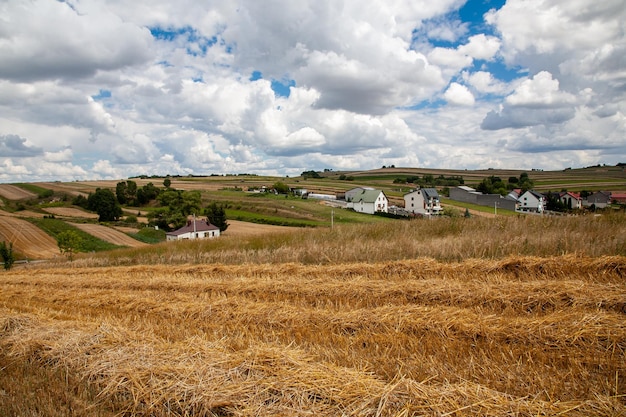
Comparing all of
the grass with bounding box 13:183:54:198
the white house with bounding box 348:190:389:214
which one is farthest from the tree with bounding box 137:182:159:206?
the white house with bounding box 348:190:389:214

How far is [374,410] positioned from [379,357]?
126 centimetres

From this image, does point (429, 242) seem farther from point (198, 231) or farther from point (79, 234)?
point (79, 234)

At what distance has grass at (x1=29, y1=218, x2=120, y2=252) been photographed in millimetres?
48497

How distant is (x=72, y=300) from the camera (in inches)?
332

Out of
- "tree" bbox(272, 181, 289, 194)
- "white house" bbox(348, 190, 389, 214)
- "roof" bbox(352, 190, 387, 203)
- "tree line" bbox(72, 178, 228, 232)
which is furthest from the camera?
"tree" bbox(272, 181, 289, 194)

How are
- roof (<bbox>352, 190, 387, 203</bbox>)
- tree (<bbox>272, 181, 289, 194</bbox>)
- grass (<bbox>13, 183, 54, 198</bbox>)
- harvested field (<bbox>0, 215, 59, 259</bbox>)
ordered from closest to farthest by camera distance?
harvested field (<bbox>0, 215, 59, 259</bbox>), roof (<bbox>352, 190, 387, 203</bbox>), grass (<bbox>13, 183, 54, 198</bbox>), tree (<bbox>272, 181, 289, 194</bbox>)

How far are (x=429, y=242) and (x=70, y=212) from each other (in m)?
92.1

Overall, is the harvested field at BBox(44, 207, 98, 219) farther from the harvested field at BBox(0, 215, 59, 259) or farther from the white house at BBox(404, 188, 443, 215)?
the white house at BBox(404, 188, 443, 215)

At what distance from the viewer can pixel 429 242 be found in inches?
396

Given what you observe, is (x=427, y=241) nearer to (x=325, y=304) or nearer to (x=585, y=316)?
(x=325, y=304)

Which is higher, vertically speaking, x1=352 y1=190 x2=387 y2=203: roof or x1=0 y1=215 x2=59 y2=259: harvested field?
x1=352 y1=190 x2=387 y2=203: roof

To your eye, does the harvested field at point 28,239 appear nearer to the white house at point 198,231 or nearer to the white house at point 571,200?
the white house at point 198,231

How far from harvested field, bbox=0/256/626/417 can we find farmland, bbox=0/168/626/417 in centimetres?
2

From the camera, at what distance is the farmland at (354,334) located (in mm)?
3270
